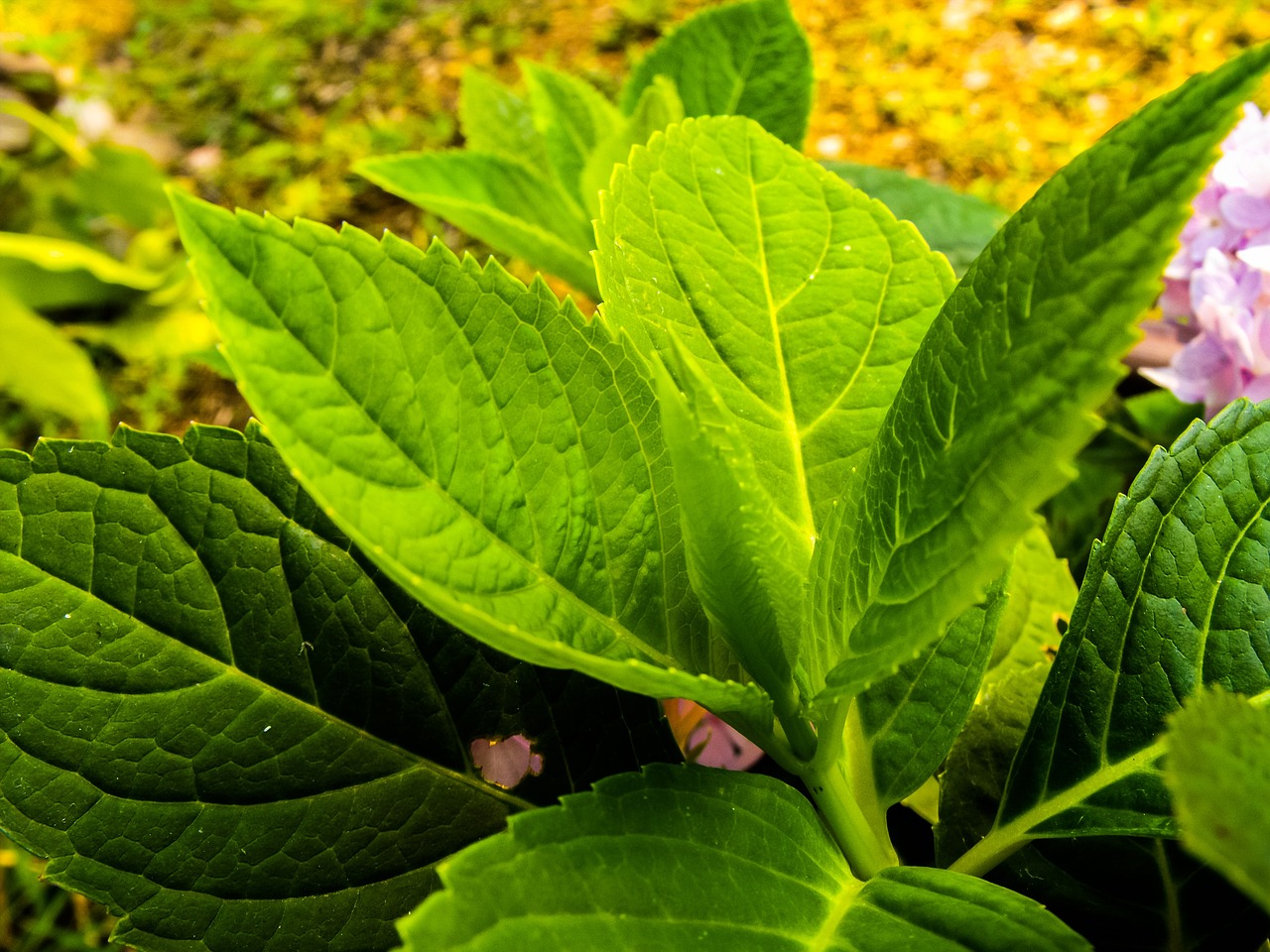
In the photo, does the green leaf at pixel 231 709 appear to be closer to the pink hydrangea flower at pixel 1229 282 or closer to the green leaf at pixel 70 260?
the pink hydrangea flower at pixel 1229 282

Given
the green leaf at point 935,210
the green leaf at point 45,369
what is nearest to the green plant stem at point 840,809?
the green leaf at point 935,210

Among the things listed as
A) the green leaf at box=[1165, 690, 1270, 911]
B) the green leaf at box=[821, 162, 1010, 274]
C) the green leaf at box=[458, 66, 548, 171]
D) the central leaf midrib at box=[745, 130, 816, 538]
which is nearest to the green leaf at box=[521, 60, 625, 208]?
the green leaf at box=[458, 66, 548, 171]

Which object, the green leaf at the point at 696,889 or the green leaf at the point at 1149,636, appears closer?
the green leaf at the point at 696,889

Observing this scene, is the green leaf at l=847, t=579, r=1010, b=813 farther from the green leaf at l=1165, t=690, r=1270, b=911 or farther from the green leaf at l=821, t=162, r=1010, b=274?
the green leaf at l=821, t=162, r=1010, b=274

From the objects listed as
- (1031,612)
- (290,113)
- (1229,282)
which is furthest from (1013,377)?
(290,113)

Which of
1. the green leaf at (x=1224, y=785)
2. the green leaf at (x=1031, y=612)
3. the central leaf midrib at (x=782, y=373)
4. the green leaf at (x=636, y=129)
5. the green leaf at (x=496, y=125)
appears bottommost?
the green leaf at (x=1224, y=785)

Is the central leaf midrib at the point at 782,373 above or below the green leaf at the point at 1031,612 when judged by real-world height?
above
